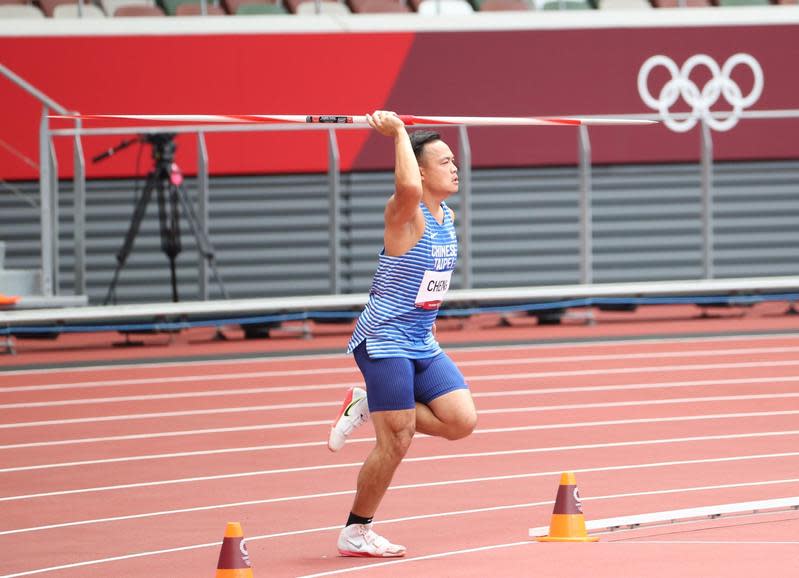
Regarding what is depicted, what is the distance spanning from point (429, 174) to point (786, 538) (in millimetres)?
2209

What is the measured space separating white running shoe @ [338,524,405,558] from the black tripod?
34.1 ft

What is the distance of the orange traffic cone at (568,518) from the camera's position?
700 centimetres

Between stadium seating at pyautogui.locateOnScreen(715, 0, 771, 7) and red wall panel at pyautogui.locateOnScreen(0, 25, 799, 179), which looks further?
stadium seating at pyautogui.locateOnScreen(715, 0, 771, 7)

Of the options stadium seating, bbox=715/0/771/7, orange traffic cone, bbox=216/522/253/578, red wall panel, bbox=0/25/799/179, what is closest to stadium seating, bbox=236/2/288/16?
red wall panel, bbox=0/25/799/179

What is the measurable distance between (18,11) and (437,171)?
1280 cm

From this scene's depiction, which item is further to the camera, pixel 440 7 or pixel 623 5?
pixel 623 5

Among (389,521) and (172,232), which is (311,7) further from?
(389,521)

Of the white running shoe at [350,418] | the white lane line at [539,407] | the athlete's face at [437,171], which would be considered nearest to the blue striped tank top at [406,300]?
the athlete's face at [437,171]

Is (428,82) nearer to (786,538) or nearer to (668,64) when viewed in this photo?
(668,64)

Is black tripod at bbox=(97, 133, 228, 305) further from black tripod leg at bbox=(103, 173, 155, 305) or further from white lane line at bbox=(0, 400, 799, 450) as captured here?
white lane line at bbox=(0, 400, 799, 450)

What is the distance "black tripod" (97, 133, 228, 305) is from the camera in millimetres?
17000

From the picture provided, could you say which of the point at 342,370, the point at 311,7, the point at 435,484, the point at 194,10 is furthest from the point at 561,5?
the point at 435,484

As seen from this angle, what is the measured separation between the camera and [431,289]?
707 centimetres

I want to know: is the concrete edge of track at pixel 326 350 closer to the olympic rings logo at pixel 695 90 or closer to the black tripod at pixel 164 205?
the black tripod at pixel 164 205
